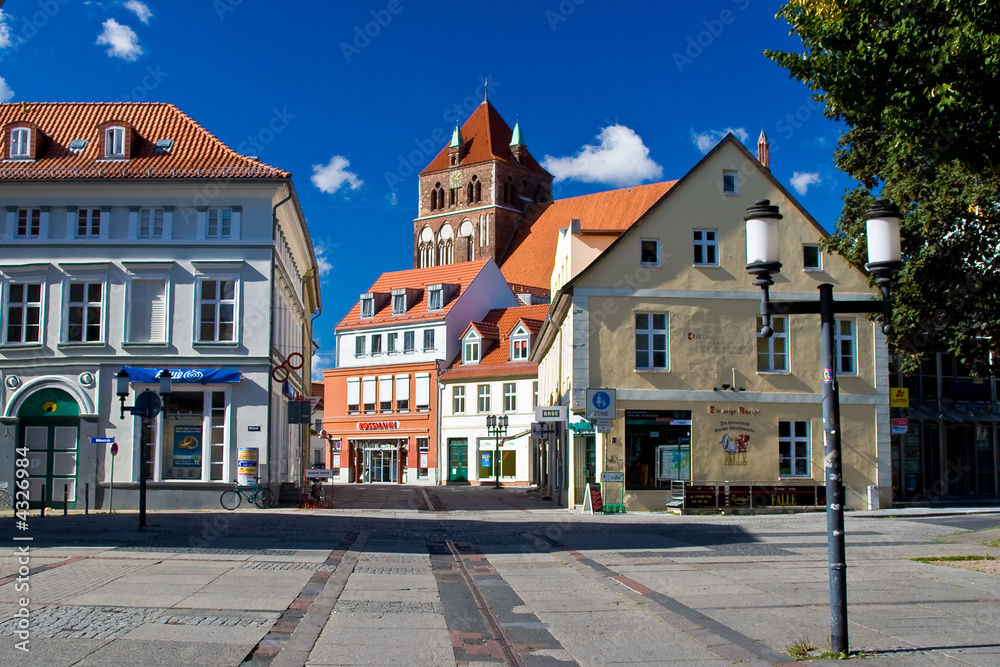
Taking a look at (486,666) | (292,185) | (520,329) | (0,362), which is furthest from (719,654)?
(520,329)

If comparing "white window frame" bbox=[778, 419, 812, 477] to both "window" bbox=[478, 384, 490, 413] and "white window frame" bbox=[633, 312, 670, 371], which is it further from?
"window" bbox=[478, 384, 490, 413]

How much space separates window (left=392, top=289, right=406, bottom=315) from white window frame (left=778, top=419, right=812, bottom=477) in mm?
42245

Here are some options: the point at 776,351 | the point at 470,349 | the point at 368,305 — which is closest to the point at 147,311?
the point at 776,351

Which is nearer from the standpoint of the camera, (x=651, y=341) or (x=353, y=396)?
(x=651, y=341)

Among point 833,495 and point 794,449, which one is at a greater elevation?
point 794,449

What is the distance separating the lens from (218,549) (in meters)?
16.3

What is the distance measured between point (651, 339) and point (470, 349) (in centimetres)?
3568

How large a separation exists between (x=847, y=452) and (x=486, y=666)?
86.8 feet

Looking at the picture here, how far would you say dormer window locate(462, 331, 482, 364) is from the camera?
2594 inches

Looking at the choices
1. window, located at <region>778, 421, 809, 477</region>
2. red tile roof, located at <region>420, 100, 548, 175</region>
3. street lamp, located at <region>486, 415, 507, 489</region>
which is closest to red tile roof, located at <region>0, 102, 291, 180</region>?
window, located at <region>778, 421, 809, 477</region>

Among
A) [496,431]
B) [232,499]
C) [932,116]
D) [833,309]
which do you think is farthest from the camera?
[496,431]

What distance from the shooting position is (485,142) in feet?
407

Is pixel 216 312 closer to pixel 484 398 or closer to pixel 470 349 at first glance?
pixel 484 398

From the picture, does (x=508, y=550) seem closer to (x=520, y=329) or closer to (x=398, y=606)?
(x=398, y=606)
